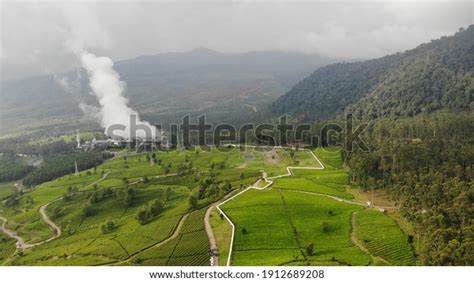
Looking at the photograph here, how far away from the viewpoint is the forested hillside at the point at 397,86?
179ft

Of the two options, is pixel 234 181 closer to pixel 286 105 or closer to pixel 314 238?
pixel 314 238

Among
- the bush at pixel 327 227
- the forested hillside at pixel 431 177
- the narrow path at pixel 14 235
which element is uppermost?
the forested hillside at pixel 431 177

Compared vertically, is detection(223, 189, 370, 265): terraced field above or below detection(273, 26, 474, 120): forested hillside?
below

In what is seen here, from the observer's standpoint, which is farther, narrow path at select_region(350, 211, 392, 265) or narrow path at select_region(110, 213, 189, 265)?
narrow path at select_region(110, 213, 189, 265)

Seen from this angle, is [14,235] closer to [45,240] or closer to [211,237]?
[45,240]

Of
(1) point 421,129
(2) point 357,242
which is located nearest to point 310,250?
(2) point 357,242

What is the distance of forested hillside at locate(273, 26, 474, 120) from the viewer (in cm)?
5467

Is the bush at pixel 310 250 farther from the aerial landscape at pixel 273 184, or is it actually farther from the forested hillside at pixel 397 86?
the forested hillside at pixel 397 86

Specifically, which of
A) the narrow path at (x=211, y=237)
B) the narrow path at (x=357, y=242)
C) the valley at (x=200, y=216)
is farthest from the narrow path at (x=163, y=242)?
the narrow path at (x=357, y=242)

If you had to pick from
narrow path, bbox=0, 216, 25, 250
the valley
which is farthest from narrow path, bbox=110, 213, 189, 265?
narrow path, bbox=0, 216, 25, 250

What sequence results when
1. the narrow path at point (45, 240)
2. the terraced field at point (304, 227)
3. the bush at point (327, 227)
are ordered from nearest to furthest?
the terraced field at point (304, 227) → the bush at point (327, 227) → the narrow path at point (45, 240)

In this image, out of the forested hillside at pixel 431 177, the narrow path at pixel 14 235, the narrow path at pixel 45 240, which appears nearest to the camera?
the forested hillside at pixel 431 177

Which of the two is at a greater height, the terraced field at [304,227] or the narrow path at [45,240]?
the terraced field at [304,227]

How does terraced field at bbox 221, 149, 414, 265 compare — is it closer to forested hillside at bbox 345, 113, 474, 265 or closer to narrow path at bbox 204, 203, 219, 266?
narrow path at bbox 204, 203, 219, 266
